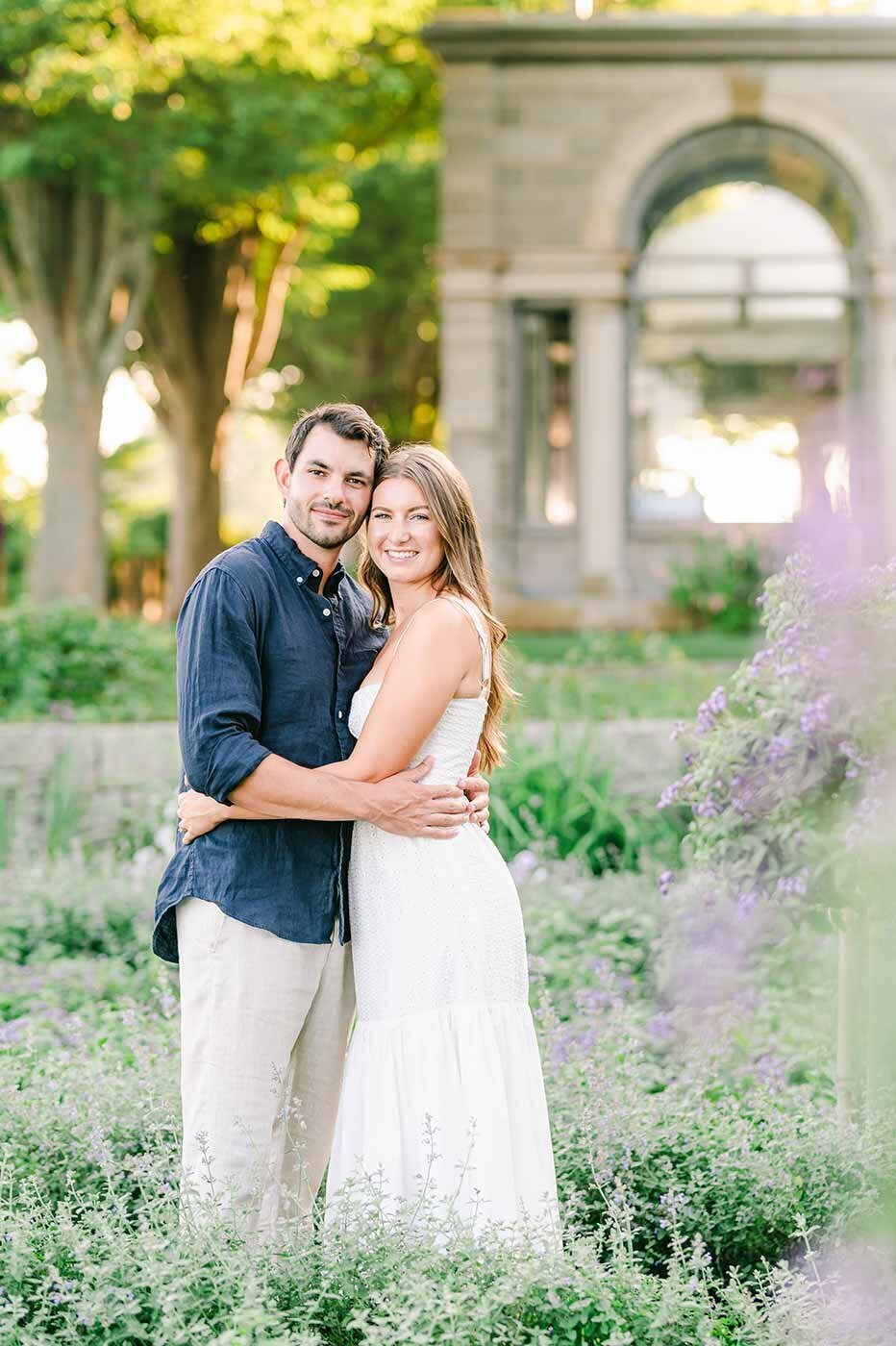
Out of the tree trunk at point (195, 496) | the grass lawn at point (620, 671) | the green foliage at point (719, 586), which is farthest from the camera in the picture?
the tree trunk at point (195, 496)

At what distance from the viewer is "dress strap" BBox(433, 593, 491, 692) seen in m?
3.23

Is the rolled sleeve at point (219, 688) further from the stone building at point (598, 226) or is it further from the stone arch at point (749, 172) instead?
the stone arch at point (749, 172)

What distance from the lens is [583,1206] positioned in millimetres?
3369

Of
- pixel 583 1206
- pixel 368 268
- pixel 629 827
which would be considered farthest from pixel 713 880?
pixel 368 268

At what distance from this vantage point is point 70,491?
1525cm

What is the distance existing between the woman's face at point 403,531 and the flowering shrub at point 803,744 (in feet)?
3.09

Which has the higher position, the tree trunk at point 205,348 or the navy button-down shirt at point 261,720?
the tree trunk at point 205,348

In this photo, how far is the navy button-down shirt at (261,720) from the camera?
3.00m

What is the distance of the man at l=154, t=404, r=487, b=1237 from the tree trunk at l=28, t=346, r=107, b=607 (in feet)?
39.9

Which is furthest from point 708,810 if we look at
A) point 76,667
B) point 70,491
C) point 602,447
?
point 70,491

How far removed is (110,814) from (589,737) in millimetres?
2500

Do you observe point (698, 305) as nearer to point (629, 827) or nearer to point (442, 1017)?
point (629, 827)

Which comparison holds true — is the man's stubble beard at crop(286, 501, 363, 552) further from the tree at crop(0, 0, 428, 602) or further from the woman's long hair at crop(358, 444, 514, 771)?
the tree at crop(0, 0, 428, 602)

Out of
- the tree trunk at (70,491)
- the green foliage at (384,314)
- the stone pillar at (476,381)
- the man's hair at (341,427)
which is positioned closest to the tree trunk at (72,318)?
the tree trunk at (70,491)
